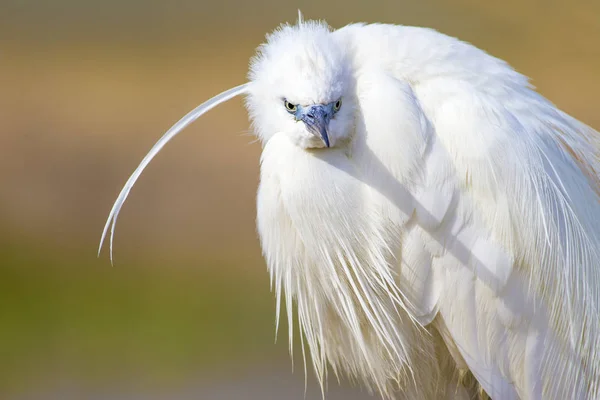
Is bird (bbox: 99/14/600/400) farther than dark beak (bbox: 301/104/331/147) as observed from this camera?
Yes

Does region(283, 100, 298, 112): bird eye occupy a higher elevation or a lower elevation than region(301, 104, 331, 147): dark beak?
higher

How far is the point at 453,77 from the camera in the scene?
150 cm

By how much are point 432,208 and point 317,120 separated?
28 cm

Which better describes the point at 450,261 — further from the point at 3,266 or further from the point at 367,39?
the point at 3,266

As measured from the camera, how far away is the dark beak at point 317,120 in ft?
4.42

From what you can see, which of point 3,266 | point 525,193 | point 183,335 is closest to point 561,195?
point 525,193

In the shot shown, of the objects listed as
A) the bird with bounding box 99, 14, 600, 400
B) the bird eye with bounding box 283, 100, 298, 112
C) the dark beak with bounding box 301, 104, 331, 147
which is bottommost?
the bird with bounding box 99, 14, 600, 400

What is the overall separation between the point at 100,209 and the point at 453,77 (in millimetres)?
2415

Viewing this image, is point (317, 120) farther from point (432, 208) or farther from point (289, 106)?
point (432, 208)

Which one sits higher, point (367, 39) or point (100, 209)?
point (367, 39)

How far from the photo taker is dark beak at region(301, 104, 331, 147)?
4.42 ft

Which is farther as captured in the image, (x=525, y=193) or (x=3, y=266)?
(x=3, y=266)

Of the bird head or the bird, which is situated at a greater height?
the bird head

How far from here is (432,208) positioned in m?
1.48
